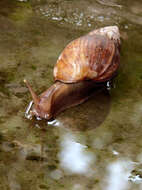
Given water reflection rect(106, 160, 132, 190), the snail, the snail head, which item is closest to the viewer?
water reflection rect(106, 160, 132, 190)

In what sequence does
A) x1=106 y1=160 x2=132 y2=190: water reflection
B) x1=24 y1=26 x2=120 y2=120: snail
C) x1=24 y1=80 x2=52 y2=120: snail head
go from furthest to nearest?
x1=24 y1=26 x2=120 y2=120: snail, x1=24 y1=80 x2=52 y2=120: snail head, x1=106 y1=160 x2=132 y2=190: water reflection

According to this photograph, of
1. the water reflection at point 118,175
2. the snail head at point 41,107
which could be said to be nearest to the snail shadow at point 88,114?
the snail head at point 41,107

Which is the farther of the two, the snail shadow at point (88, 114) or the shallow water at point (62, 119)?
the snail shadow at point (88, 114)

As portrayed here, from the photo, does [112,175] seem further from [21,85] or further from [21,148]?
[21,85]

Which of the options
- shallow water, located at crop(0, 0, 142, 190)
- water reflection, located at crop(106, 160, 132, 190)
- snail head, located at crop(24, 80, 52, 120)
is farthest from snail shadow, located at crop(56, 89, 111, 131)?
water reflection, located at crop(106, 160, 132, 190)

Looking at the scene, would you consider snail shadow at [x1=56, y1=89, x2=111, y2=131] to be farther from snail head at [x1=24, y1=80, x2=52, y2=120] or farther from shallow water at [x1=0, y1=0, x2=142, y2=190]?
snail head at [x1=24, y1=80, x2=52, y2=120]

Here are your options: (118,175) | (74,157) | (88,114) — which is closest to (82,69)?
(88,114)

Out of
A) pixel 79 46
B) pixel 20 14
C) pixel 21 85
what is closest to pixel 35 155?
pixel 21 85

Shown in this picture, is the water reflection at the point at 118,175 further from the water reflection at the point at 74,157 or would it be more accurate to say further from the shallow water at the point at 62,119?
the water reflection at the point at 74,157
